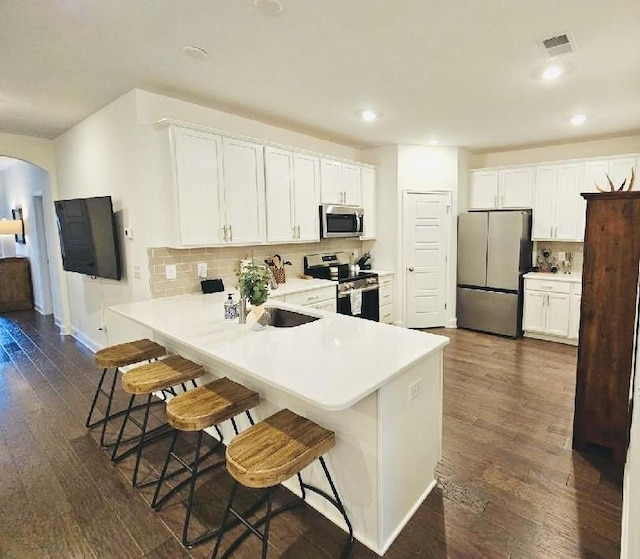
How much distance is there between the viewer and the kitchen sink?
2705mm

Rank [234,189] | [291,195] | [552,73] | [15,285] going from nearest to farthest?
[552,73], [234,189], [291,195], [15,285]

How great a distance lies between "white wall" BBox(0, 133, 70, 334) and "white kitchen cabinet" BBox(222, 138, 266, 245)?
10.2 feet

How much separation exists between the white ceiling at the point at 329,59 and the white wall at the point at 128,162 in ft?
0.50

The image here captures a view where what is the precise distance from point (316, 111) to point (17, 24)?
8.03ft

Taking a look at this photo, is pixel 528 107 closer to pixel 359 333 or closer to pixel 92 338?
pixel 359 333

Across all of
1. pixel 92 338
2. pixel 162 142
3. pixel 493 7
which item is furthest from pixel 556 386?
pixel 92 338

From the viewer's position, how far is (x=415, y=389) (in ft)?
6.33

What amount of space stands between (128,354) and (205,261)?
1357 millimetres

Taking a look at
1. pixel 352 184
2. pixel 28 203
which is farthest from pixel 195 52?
pixel 28 203

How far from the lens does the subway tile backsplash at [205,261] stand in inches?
137

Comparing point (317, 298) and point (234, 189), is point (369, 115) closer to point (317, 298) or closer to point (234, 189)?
point (234, 189)

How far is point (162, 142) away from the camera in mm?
3279

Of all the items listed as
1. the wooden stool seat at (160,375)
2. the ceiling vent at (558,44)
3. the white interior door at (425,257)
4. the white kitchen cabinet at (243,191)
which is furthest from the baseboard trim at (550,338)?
the wooden stool seat at (160,375)

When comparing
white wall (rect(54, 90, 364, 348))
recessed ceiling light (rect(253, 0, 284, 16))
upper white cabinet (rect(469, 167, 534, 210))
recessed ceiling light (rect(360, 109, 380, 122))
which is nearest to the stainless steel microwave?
white wall (rect(54, 90, 364, 348))
